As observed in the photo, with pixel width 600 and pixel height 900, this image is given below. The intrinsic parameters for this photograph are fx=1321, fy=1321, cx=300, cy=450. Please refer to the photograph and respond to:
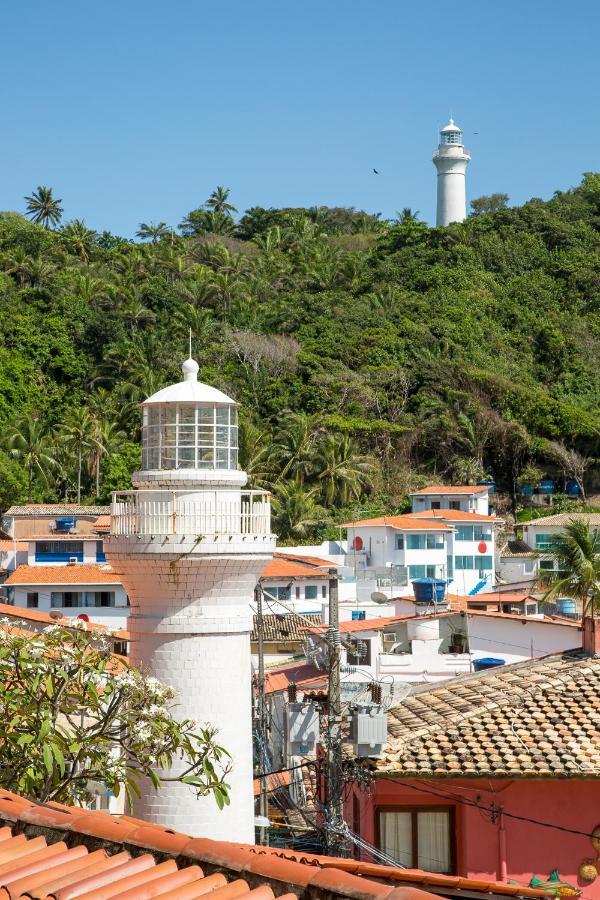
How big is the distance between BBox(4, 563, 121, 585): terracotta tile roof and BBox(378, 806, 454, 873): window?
3488 cm

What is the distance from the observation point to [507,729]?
16.7 meters

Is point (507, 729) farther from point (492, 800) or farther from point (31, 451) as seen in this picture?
point (31, 451)

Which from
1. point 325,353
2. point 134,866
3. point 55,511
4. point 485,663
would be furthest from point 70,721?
point 325,353

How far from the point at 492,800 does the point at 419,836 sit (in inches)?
40.7

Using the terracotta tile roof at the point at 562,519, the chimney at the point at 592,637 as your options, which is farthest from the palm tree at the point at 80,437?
the chimney at the point at 592,637

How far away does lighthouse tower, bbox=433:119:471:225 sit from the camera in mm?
108875

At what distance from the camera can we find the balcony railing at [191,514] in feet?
50.1

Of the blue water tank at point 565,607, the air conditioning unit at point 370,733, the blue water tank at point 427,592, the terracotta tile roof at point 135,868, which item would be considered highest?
the terracotta tile roof at point 135,868

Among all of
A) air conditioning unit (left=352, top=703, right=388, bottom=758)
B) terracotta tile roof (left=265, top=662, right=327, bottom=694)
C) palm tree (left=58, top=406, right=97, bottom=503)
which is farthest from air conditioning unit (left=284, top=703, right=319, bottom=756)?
palm tree (left=58, top=406, right=97, bottom=503)

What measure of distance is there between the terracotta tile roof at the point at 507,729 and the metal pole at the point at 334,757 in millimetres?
628

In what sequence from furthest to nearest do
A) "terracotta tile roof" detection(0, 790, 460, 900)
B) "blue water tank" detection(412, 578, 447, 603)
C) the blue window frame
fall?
the blue window frame → "blue water tank" detection(412, 578, 447, 603) → "terracotta tile roof" detection(0, 790, 460, 900)

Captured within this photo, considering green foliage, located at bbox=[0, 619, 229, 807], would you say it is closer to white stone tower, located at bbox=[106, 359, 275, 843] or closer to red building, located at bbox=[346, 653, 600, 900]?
white stone tower, located at bbox=[106, 359, 275, 843]

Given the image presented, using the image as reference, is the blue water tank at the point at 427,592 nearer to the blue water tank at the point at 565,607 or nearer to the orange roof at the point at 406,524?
the blue water tank at the point at 565,607

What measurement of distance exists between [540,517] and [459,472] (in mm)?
6100
